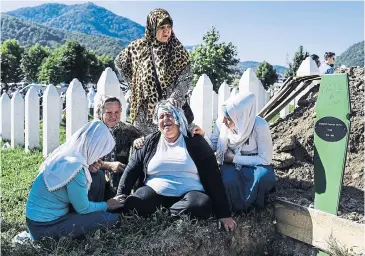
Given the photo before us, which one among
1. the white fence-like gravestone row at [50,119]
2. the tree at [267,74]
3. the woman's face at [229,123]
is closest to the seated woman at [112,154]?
the woman's face at [229,123]

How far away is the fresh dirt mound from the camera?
384 cm

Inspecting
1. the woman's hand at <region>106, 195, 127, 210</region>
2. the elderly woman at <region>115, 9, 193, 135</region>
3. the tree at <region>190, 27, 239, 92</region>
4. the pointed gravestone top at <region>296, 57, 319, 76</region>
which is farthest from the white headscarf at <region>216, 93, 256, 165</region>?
the tree at <region>190, 27, 239, 92</region>

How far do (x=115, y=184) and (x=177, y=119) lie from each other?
0.90 metres

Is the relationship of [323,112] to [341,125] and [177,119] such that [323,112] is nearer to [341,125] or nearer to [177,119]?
[341,125]

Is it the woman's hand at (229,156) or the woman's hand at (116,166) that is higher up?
the woman's hand at (229,156)

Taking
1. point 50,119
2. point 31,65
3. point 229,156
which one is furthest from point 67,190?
point 31,65

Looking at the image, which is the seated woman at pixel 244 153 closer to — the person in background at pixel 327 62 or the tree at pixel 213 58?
the person in background at pixel 327 62

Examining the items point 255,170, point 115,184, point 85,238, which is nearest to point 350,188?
point 255,170

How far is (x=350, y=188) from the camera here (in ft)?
13.0

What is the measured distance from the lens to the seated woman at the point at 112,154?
3104 millimetres

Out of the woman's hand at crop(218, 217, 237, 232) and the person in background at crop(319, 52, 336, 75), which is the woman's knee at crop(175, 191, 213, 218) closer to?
the woman's hand at crop(218, 217, 237, 232)

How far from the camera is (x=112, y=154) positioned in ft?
11.6

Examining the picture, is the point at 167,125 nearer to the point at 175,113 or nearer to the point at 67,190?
the point at 175,113

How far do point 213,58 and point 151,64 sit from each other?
15.5m
